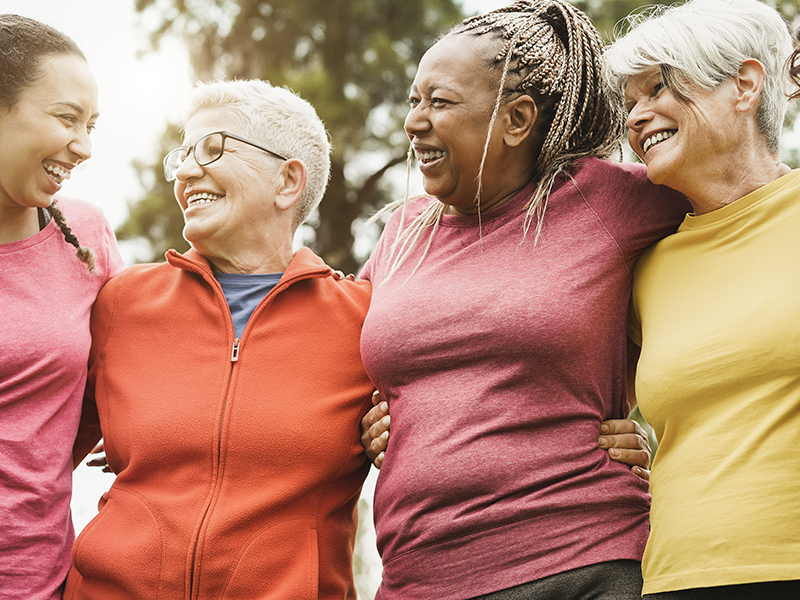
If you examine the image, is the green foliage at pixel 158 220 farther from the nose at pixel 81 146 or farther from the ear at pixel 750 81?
the ear at pixel 750 81

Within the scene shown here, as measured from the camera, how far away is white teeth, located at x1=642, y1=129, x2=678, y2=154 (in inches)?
83.3

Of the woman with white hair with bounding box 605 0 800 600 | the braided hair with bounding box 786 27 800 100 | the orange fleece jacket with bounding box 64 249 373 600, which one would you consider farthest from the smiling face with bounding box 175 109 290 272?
the braided hair with bounding box 786 27 800 100

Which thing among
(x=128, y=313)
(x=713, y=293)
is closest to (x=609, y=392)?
(x=713, y=293)

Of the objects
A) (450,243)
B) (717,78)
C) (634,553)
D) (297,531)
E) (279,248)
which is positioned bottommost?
(297,531)

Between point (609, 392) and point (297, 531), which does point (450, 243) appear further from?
point (297, 531)

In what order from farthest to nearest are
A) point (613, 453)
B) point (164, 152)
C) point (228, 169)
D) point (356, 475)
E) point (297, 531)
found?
1. point (164, 152)
2. point (228, 169)
3. point (356, 475)
4. point (297, 531)
5. point (613, 453)

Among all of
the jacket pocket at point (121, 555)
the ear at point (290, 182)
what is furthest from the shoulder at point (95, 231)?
the jacket pocket at point (121, 555)

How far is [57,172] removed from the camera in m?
2.39

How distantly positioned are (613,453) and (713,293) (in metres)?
0.48

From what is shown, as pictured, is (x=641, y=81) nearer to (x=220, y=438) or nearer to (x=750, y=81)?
(x=750, y=81)

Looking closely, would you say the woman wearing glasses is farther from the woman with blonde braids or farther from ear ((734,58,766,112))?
ear ((734,58,766,112))

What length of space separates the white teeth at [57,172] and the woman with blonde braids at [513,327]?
0.98 meters

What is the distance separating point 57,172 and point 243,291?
0.67 meters

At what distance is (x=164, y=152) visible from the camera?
571 centimetres
